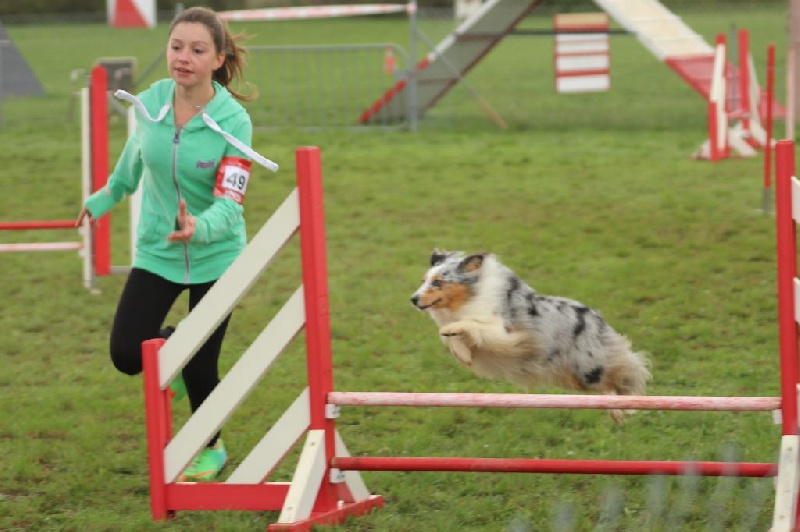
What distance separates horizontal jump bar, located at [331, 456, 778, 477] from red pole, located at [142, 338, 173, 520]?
1.82 feet

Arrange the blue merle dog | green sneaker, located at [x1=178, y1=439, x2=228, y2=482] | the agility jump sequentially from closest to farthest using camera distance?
the blue merle dog, green sneaker, located at [x1=178, y1=439, x2=228, y2=482], the agility jump

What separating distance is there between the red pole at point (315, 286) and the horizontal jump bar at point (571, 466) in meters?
0.17

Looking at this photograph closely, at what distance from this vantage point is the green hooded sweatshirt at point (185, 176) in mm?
3902

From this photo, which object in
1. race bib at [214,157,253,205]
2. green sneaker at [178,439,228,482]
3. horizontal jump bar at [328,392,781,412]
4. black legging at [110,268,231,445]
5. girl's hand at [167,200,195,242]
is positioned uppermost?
race bib at [214,157,253,205]

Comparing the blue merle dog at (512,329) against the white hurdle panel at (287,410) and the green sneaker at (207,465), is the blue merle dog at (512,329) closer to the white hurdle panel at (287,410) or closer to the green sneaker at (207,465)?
the white hurdle panel at (287,410)

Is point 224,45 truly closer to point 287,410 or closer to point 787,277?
point 287,410

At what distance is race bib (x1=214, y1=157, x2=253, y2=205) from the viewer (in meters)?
3.89

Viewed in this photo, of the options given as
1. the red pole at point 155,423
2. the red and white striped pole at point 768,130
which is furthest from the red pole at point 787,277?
the red and white striped pole at point 768,130

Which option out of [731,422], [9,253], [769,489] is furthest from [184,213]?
[9,253]

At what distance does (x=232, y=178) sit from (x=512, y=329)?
1.04 m

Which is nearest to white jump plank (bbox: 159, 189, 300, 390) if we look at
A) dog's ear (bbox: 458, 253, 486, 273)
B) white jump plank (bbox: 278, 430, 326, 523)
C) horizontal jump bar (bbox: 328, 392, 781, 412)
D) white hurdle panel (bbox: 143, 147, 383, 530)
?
white hurdle panel (bbox: 143, 147, 383, 530)

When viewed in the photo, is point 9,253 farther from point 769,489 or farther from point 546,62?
point 546,62

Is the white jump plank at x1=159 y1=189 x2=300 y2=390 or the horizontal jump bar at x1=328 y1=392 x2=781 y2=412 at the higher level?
the white jump plank at x1=159 y1=189 x2=300 y2=390

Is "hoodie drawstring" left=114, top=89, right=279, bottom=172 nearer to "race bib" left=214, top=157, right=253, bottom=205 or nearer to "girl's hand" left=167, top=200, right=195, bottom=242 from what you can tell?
"race bib" left=214, top=157, right=253, bottom=205
